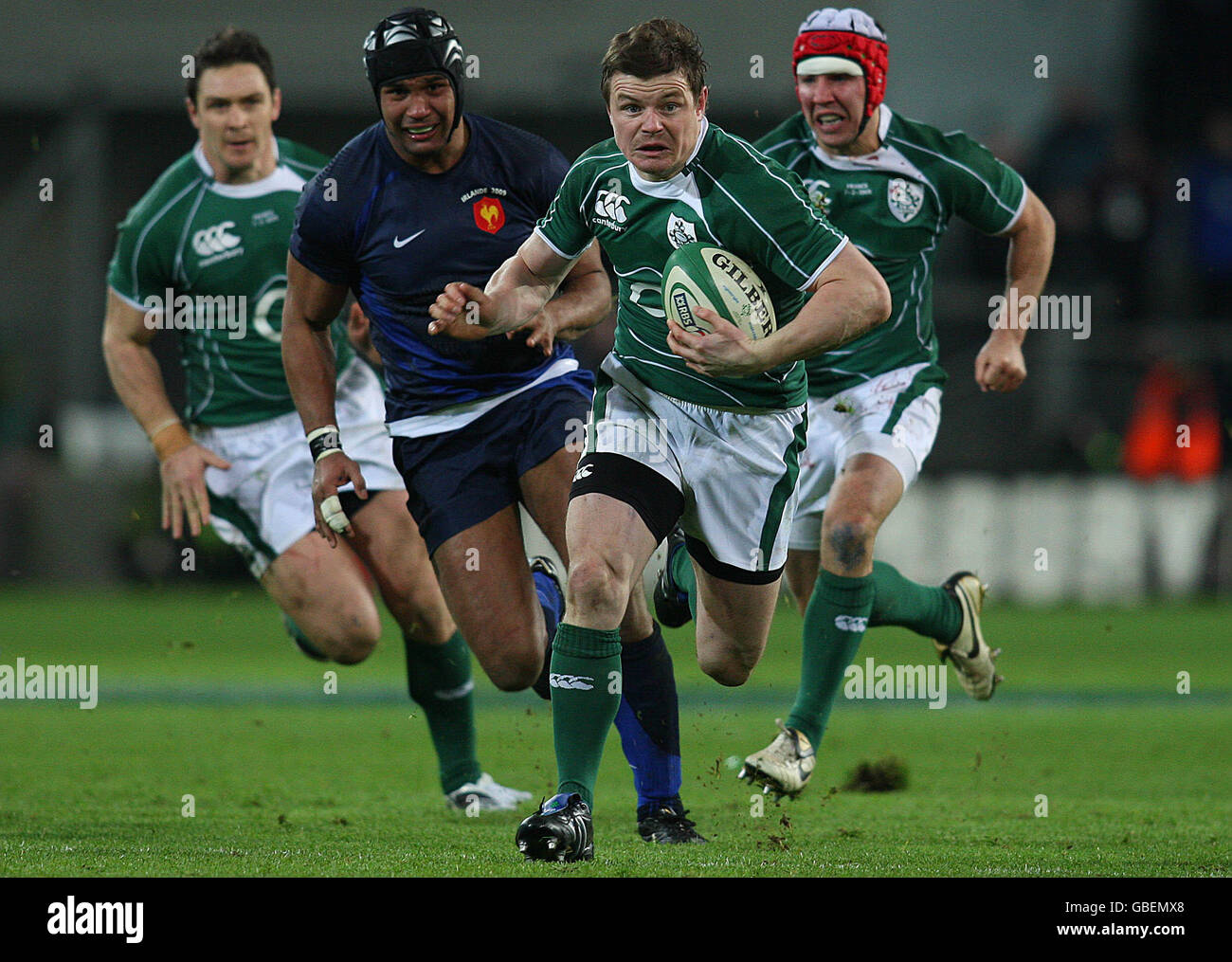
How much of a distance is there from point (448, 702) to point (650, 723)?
4.41ft

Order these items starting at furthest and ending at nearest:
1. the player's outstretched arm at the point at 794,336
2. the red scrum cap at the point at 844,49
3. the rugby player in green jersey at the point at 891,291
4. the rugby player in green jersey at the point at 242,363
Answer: the rugby player in green jersey at the point at 242,363 → the red scrum cap at the point at 844,49 → the rugby player in green jersey at the point at 891,291 → the player's outstretched arm at the point at 794,336

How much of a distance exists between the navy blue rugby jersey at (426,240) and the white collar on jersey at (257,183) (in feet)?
4.93

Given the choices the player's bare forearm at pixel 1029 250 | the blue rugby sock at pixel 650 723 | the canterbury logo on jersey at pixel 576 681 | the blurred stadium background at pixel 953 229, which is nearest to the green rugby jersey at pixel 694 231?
the blue rugby sock at pixel 650 723

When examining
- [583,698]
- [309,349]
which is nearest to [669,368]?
[583,698]

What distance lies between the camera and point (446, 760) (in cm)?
728

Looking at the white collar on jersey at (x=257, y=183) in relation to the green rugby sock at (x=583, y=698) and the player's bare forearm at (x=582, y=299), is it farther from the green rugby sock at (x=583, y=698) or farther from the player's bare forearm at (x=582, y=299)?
the green rugby sock at (x=583, y=698)

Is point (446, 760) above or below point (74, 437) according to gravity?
below

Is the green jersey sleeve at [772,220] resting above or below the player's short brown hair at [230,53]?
below

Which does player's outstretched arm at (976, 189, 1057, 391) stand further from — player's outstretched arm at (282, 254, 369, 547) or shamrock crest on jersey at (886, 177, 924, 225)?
player's outstretched arm at (282, 254, 369, 547)

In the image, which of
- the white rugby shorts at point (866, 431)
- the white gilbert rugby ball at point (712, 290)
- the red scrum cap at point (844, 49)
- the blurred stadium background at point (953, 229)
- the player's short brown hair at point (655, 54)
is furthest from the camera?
the blurred stadium background at point (953, 229)

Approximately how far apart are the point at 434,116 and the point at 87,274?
14188 millimetres

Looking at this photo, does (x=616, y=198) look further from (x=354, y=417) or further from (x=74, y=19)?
(x=74, y=19)

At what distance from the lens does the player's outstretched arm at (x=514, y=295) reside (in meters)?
5.83

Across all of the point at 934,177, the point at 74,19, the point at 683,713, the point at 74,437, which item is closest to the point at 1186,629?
the point at 683,713
